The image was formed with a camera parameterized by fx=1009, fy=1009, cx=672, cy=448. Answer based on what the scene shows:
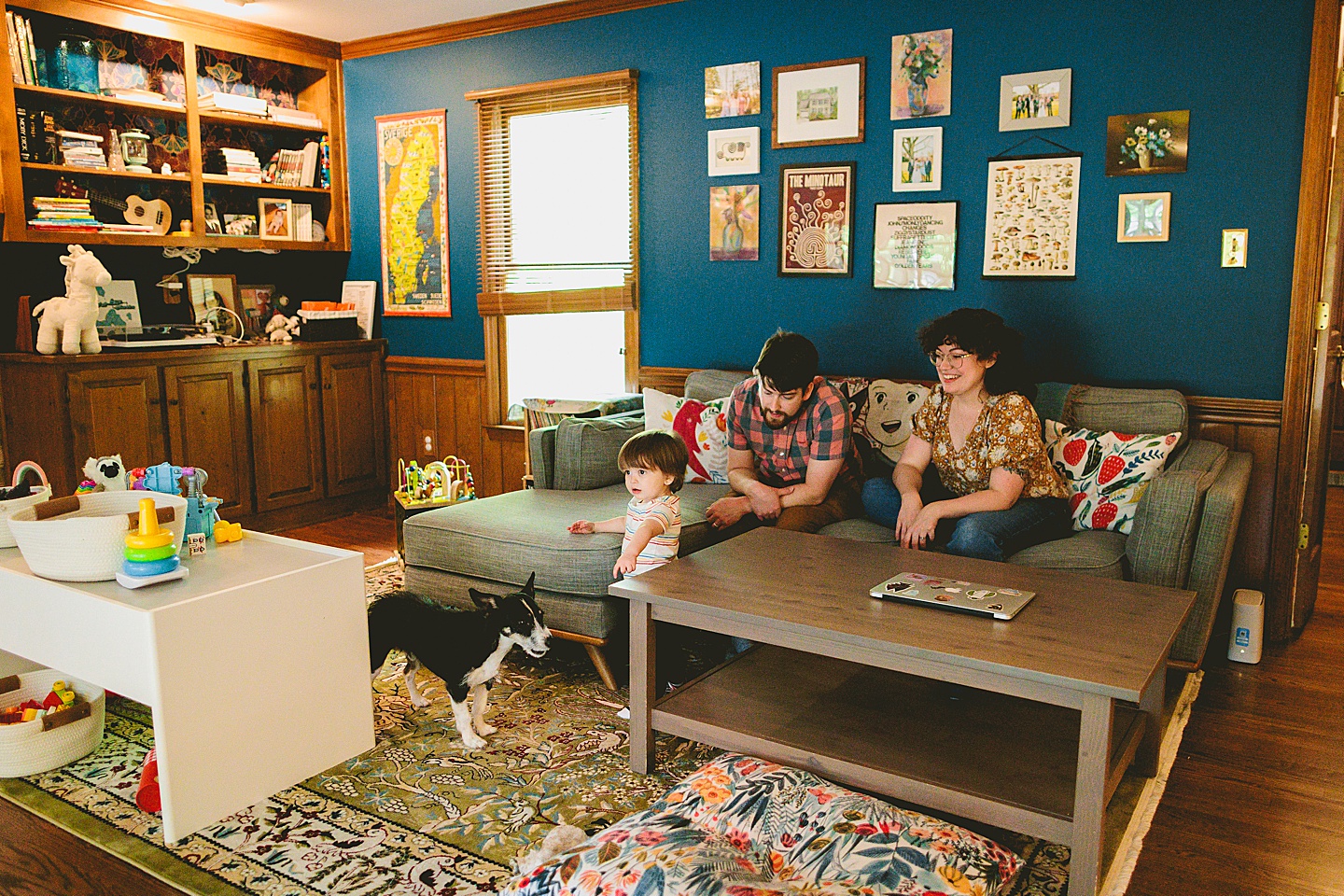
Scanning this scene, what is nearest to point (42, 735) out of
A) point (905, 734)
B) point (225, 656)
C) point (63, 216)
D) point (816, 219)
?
point (225, 656)

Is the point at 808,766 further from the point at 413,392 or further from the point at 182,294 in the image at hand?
the point at 182,294

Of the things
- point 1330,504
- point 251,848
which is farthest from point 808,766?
point 1330,504

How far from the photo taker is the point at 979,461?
121 inches

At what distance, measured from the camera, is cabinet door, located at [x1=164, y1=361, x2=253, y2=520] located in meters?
4.60

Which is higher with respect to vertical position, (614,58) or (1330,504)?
(614,58)

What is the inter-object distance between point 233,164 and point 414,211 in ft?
2.95

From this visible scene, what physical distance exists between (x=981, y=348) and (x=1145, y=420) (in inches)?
27.0

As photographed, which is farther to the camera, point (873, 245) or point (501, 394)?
point (501, 394)

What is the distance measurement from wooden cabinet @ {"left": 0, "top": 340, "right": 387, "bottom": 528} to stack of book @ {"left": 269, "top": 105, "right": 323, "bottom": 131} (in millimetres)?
1177

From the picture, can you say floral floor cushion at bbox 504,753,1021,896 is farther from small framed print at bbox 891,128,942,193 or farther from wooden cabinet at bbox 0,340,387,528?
wooden cabinet at bbox 0,340,387,528

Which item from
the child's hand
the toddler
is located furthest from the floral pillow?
the child's hand

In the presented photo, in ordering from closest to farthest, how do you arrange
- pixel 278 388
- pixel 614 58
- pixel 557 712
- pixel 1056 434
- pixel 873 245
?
1. pixel 557 712
2. pixel 1056 434
3. pixel 873 245
4. pixel 614 58
5. pixel 278 388

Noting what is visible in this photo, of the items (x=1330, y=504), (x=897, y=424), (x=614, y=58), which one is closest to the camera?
(x=897, y=424)

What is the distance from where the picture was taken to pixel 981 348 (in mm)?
3016
